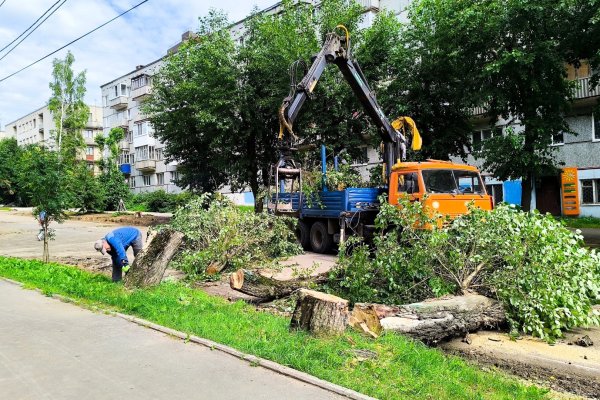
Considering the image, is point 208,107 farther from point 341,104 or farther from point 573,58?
point 573,58

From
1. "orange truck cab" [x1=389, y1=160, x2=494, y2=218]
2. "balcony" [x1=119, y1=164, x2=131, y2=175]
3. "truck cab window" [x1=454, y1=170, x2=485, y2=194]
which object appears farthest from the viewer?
"balcony" [x1=119, y1=164, x2=131, y2=175]

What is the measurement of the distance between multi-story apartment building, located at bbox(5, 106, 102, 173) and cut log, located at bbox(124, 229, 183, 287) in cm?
6767

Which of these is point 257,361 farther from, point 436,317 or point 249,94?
point 249,94

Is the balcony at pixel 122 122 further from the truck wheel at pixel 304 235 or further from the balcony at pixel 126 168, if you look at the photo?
the truck wheel at pixel 304 235

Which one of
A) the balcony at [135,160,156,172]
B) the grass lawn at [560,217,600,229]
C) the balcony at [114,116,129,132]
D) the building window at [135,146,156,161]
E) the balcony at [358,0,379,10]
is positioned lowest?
the grass lawn at [560,217,600,229]

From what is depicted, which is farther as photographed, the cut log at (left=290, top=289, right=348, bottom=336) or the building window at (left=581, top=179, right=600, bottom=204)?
the building window at (left=581, top=179, right=600, bottom=204)

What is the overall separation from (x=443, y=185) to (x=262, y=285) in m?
5.93

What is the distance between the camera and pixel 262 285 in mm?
8227

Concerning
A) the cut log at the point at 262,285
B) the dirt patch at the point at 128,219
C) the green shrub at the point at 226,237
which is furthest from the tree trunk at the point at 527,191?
the dirt patch at the point at 128,219

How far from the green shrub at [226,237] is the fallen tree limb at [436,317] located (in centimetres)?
514

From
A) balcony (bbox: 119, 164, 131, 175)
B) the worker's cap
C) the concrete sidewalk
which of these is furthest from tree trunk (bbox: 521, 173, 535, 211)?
balcony (bbox: 119, 164, 131, 175)

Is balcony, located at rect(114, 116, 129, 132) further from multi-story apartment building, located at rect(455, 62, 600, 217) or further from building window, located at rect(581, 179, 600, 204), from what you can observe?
building window, located at rect(581, 179, 600, 204)

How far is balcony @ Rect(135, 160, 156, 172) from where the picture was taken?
183 ft

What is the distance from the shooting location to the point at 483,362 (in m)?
5.68
